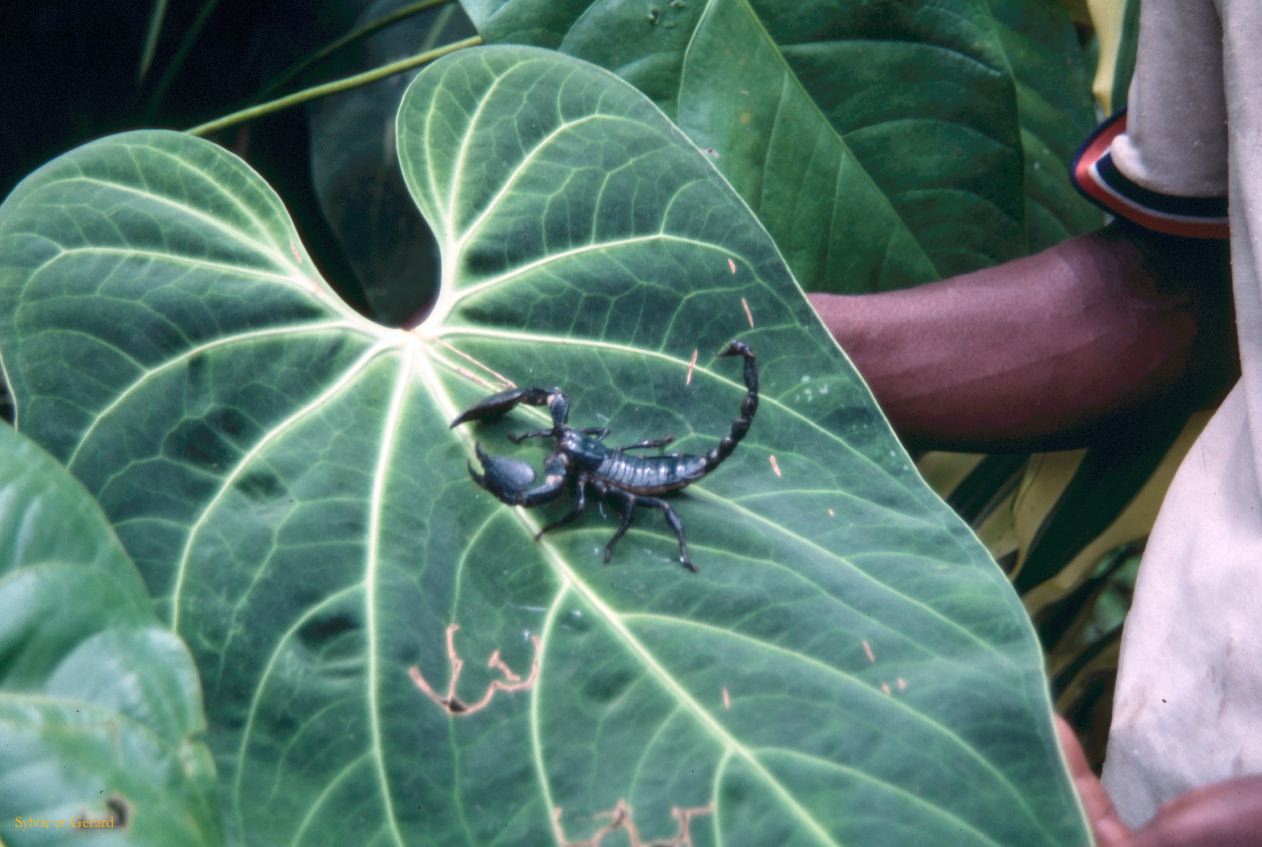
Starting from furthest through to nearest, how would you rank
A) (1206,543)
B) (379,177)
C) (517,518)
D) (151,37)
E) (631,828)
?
(379,177)
(151,37)
(1206,543)
(517,518)
(631,828)

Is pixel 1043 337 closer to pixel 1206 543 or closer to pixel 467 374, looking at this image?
pixel 1206 543

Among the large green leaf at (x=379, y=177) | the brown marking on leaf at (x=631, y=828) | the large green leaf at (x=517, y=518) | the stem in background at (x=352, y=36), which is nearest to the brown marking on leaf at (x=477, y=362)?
the large green leaf at (x=517, y=518)

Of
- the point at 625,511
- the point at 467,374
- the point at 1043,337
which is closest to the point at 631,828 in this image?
the point at 625,511

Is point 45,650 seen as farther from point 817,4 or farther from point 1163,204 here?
point 1163,204

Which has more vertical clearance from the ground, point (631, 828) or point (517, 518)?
point (517, 518)

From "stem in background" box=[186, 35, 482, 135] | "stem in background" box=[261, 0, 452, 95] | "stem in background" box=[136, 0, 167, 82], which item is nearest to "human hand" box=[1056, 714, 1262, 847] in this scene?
"stem in background" box=[186, 35, 482, 135]

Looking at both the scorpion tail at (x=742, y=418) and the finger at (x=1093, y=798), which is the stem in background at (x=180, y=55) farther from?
the finger at (x=1093, y=798)

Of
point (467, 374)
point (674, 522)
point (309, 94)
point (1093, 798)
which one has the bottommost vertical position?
point (1093, 798)
